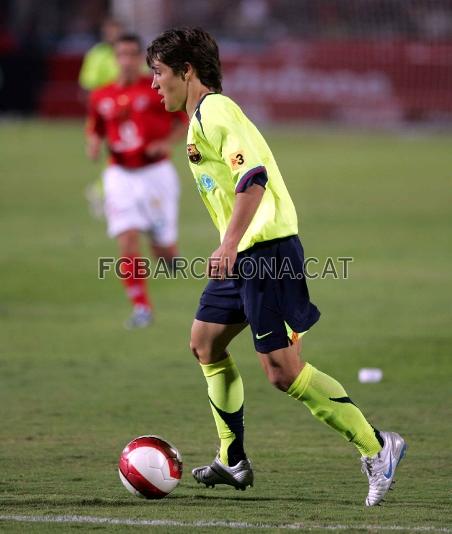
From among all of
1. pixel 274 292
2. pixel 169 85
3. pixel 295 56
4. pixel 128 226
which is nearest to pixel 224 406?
pixel 274 292

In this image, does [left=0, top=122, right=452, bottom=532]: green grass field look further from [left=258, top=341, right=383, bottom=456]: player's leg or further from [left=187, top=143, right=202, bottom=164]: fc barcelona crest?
[left=187, top=143, right=202, bottom=164]: fc barcelona crest

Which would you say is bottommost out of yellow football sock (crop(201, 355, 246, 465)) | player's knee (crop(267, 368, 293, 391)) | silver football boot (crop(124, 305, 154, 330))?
silver football boot (crop(124, 305, 154, 330))

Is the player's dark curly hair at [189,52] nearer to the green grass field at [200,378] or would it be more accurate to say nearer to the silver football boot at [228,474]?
the silver football boot at [228,474]

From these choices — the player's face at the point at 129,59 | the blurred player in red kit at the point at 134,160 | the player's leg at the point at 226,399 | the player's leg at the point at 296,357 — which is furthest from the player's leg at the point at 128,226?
the player's leg at the point at 296,357

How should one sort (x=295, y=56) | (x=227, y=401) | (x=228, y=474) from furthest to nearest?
1. (x=295, y=56)
2. (x=227, y=401)
3. (x=228, y=474)

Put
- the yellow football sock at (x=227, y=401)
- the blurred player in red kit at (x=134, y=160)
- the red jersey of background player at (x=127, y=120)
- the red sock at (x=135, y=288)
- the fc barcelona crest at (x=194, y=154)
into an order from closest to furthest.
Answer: the fc barcelona crest at (x=194, y=154) < the yellow football sock at (x=227, y=401) < the red sock at (x=135, y=288) < the blurred player in red kit at (x=134, y=160) < the red jersey of background player at (x=127, y=120)

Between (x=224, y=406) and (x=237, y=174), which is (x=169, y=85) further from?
(x=224, y=406)

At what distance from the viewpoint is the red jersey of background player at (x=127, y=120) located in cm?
1163

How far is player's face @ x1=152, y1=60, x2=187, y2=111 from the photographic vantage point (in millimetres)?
5750

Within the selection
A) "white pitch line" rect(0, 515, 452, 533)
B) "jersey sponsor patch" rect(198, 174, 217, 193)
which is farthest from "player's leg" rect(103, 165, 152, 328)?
"white pitch line" rect(0, 515, 452, 533)

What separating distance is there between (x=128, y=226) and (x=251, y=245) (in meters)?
5.94

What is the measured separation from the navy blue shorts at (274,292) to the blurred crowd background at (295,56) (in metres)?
23.2

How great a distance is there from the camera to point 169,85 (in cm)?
577

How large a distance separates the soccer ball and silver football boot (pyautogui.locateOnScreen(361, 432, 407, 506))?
3.04 ft
